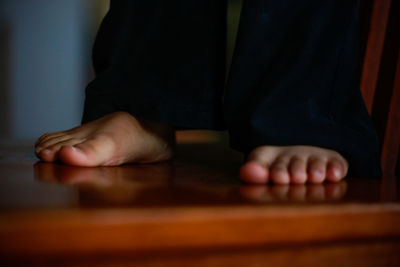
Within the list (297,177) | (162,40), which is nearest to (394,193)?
(297,177)

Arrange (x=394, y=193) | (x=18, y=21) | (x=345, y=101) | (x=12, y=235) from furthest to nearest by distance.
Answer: (x=18, y=21) < (x=345, y=101) < (x=394, y=193) < (x=12, y=235)

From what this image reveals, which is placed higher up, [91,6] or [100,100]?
[91,6]

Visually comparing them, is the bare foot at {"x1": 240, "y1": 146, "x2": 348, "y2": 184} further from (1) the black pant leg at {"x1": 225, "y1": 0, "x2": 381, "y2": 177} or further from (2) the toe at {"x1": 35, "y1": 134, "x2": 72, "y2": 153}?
(2) the toe at {"x1": 35, "y1": 134, "x2": 72, "y2": 153}

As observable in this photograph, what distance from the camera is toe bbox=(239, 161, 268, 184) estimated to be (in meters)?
0.48

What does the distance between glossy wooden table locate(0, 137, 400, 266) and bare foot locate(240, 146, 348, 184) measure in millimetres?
22

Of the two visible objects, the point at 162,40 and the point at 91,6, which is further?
the point at 91,6

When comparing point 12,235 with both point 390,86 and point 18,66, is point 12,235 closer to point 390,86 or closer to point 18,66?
point 390,86

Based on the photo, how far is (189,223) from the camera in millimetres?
319

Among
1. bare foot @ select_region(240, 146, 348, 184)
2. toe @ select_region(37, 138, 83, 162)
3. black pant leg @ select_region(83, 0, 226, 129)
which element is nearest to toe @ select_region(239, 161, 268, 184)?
bare foot @ select_region(240, 146, 348, 184)

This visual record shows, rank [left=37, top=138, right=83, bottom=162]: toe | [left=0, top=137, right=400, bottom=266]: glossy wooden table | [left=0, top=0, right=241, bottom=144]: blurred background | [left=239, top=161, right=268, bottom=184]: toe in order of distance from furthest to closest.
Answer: [left=0, top=0, right=241, bottom=144]: blurred background, [left=37, top=138, right=83, bottom=162]: toe, [left=239, top=161, right=268, bottom=184]: toe, [left=0, top=137, right=400, bottom=266]: glossy wooden table

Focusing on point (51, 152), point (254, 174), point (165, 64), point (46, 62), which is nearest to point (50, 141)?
point (51, 152)

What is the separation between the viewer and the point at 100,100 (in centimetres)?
68

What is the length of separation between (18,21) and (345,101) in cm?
264

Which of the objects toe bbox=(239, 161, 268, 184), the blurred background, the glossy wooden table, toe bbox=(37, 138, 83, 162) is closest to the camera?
the glossy wooden table
